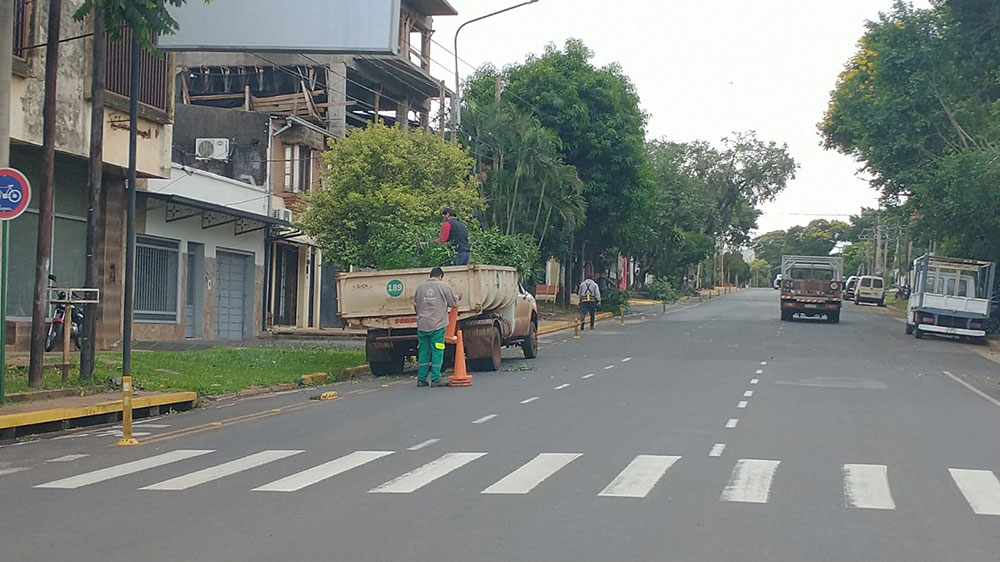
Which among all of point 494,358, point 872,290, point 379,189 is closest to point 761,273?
point 872,290

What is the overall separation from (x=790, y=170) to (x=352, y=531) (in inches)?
3073

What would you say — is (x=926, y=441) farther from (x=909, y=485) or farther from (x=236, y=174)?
(x=236, y=174)

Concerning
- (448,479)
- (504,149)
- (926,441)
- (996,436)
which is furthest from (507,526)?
(504,149)

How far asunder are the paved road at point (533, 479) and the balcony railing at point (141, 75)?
26.0 feet

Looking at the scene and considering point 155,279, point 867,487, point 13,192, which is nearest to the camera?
point 867,487

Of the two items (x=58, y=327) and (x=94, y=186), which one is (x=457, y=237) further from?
(x=58, y=327)

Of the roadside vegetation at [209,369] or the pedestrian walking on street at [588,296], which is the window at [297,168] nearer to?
the pedestrian walking on street at [588,296]

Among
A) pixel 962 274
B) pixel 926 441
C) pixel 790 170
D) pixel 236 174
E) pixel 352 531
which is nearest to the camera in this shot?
pixel 352 531

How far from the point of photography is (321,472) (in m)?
10.2

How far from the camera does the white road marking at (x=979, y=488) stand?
8711 mm

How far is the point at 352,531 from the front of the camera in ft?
25.3

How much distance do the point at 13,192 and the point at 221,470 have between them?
5092 mm

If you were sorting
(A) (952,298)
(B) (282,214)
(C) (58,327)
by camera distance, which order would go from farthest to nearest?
(A) (952,298) < (B) (282,214) < (C) (58,327)

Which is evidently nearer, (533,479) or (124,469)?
(533,479)
